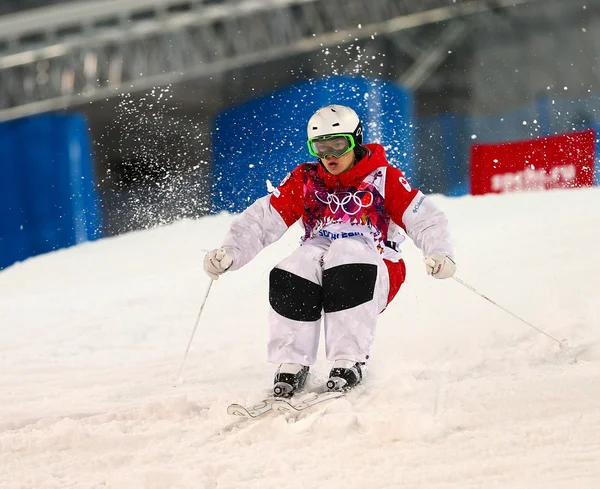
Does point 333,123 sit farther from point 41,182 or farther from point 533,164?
point 533,164

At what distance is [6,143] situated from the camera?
5215 mm

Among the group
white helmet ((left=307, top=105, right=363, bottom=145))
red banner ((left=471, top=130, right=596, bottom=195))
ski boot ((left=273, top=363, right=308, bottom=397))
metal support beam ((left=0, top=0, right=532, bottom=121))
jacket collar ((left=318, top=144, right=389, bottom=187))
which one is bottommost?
ski boot ((left=273, top=363, right=308, bottom=397))

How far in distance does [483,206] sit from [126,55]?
3013mm

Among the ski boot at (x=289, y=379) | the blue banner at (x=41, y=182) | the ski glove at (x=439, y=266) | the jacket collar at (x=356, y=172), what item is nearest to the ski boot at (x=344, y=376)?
the ski boot at (x=289, y=379)

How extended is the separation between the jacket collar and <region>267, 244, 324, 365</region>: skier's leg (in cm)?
29

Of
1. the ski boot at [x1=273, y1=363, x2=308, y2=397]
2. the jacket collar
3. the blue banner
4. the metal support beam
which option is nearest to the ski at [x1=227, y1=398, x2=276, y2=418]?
the ski boot at [x1=273, y1=363, x2=308, y2=397]

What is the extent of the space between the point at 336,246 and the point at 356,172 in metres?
0.28

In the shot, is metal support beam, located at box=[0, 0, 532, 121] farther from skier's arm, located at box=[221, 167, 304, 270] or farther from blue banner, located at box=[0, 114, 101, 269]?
skier's arm, located at box=[221, 167, 304, 270]

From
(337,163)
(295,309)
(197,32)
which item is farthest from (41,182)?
(295,309)

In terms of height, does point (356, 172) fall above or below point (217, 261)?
above

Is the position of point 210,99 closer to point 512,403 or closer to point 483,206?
point 483,206

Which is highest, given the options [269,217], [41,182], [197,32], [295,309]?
[197,32]

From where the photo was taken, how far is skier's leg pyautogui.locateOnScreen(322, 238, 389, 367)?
2125mm

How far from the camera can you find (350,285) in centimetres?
212
